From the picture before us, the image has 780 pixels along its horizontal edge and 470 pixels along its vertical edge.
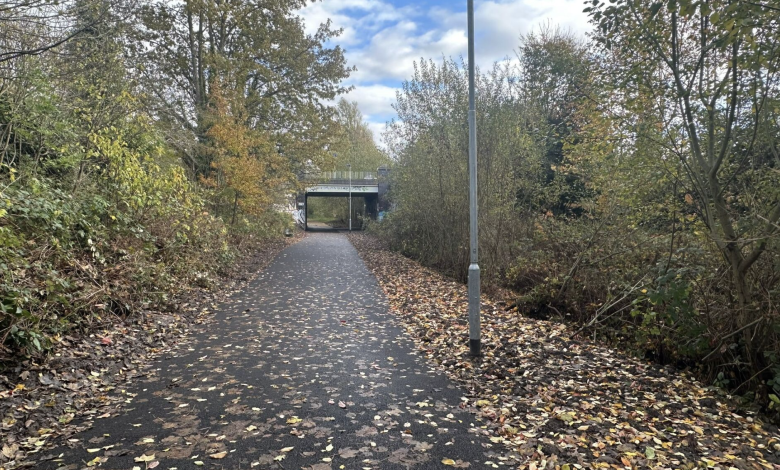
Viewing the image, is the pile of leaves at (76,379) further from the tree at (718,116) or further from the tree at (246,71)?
the tree at (246,71)

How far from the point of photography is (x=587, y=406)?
4.52m

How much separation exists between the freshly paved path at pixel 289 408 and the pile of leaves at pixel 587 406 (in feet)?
1.25

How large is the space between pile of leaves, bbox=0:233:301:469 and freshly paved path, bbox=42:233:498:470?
212mm

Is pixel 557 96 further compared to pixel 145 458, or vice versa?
pixel 557 96

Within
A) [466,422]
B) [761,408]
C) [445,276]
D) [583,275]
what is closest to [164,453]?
[466,422]

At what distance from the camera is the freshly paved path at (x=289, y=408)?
3.63 metres

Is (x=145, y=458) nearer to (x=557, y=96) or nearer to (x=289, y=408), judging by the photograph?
(x=289, y=408)

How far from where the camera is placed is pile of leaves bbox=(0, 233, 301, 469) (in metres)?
3.84

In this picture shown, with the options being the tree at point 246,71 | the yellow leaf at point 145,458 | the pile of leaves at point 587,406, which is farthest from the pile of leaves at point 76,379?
the tree at point 246,71

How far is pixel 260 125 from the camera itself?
21.1m

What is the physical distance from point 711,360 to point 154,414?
5926mm

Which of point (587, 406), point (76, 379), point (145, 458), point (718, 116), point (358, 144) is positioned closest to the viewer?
point (145, 458)

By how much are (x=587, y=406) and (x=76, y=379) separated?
204 inches

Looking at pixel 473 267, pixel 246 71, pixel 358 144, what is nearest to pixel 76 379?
pixel 473 267
